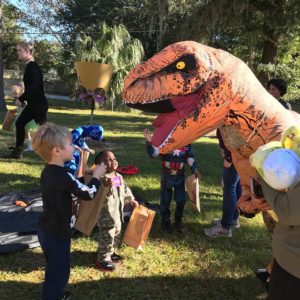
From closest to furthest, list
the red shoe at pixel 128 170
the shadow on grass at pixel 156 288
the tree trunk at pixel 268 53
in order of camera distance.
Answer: the shadow on grass at pixel 156 288, the red shoe at pixel 128 170, the tree trunk at pixel 268 53

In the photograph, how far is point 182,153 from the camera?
4.37m

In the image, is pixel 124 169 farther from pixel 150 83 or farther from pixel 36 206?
pixel 150 83

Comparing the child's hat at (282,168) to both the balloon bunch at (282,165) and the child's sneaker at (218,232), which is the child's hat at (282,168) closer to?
the balloon bunch at (282,165)

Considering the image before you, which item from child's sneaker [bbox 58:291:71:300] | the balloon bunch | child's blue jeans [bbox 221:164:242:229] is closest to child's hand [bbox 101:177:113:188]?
child's sneaker [bbox 58:291:71:300]

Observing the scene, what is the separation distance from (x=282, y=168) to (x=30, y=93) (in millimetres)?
5487

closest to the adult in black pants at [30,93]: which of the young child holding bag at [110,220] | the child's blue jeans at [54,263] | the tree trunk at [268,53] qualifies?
the young child holding bag at [110,220]

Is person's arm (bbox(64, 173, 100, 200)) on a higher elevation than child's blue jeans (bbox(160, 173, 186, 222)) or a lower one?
higher

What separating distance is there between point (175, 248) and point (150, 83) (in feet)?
7.99

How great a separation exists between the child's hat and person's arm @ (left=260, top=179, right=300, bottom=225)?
3 cm

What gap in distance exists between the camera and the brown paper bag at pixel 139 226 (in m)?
3.73

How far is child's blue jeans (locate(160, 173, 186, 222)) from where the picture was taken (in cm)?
445

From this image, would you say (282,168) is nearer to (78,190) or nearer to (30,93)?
(78,190)

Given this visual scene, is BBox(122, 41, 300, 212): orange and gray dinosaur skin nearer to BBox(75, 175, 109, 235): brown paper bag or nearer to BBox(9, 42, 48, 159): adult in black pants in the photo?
BBox(75, 175, 109, 235): brown paper bag

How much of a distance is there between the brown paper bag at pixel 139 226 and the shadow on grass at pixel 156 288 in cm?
32
